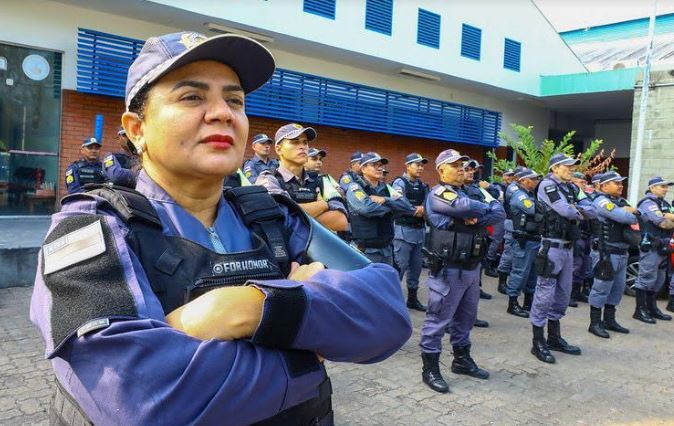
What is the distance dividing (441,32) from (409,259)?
808 cm

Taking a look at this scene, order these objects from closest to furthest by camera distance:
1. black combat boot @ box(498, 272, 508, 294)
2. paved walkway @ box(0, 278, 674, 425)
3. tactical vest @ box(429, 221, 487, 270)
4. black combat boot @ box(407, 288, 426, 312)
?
paved walkway @ box(0, 278, 674, 425) → tactical vest @ box(429, 221, 487, 270) → black combat boot @ box(407, 288, 426, 312) → black combat boot @ box(498, 272, 508, 294)

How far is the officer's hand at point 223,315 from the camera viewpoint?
113 centimetres

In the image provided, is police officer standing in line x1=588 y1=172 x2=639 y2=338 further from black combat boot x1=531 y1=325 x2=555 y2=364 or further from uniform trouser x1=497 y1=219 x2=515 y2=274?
uniform trouser x1=497 y1=219 x2=515 y2=274

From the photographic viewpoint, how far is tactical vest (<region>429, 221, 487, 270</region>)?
4.65m

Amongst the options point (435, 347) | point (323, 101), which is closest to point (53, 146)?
point (323, 101)

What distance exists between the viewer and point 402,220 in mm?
7301

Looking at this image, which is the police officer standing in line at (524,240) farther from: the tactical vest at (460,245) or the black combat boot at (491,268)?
the tactical vest at (460,245)

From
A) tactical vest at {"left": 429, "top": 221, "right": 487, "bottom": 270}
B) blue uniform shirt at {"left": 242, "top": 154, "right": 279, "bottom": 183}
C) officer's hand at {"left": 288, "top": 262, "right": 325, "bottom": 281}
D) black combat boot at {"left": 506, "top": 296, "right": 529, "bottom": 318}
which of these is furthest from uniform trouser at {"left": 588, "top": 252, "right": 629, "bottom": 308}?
officer's hand at {"left": 288, "top": 262, "right": 325, "bottom": 281}

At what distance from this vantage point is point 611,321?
656cm

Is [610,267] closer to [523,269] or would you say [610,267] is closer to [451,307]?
[523,269]

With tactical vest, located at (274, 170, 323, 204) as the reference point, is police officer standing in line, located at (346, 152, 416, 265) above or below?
below

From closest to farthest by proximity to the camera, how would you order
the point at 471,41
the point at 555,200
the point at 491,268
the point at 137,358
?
the point at 137,358 → the point at 555,200 → the point at 491,268 → the point at 471,41

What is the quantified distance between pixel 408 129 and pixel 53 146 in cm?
830

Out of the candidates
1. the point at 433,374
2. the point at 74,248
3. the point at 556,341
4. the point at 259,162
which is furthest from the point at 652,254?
the point at 74,248
